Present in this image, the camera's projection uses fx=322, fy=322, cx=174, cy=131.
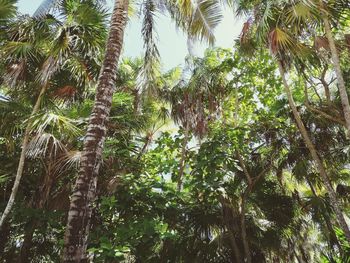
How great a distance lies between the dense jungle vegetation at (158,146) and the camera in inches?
280

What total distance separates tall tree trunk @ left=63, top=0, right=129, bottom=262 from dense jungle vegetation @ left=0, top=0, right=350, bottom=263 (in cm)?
5

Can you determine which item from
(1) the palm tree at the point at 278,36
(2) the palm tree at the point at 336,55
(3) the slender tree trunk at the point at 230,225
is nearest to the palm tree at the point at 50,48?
(1) the palm tree at the point at 278,36

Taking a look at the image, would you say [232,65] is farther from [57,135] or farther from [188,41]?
[57,135]

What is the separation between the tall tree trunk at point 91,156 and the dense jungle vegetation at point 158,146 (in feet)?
0.16

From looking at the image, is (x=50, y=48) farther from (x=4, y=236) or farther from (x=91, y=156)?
(x=4, y=236)

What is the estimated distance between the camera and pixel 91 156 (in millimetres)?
4789

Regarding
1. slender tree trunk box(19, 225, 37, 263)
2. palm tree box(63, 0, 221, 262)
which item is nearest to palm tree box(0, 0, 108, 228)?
slender tree trunk box(19, 225, 37, 263)

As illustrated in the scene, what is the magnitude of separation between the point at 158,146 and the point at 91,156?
203 inches

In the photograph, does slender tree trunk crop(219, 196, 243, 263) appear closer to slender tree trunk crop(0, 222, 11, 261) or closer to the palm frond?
slender tree trunk crop(0, 222, 11, 261)

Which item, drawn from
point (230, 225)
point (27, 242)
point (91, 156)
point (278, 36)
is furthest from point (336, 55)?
point (27, 242)

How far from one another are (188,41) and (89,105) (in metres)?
3.14

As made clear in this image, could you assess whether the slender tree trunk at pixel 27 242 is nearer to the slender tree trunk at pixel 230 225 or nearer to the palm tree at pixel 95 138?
the palm tree at pixel 95 138

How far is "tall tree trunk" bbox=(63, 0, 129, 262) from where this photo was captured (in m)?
4.12

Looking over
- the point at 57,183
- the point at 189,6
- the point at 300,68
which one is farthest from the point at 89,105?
the point at 300,68
